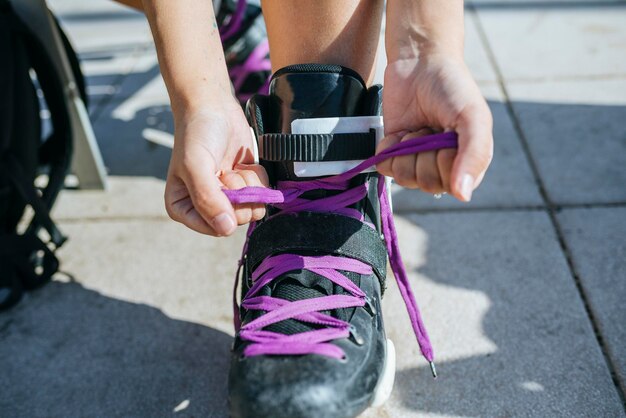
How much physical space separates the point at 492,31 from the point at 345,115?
5.98 feet

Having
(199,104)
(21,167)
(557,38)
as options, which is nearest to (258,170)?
(199,104)

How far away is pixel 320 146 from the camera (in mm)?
937

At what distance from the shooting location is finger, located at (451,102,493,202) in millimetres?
710

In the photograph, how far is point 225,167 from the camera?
3.14 feet

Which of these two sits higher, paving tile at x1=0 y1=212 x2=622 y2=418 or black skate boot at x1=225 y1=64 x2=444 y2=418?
black skate boot at x1=225 y1=64 x2=444 y2=418

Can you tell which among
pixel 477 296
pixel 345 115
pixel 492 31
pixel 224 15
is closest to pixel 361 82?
pixel 345 115

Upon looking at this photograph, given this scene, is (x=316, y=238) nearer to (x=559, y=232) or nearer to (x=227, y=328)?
(x=227, y=328)

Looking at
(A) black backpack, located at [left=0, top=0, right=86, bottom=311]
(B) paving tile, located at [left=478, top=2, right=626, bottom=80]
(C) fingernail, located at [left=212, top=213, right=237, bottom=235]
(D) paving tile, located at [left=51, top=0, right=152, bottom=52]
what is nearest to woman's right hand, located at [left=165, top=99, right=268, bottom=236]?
(C) fingernail, located at [left=212, top=213, right=237, bottom=235]

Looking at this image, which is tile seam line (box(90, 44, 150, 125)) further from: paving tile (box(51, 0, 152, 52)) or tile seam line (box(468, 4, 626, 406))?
tile seam line (box(468, 4, 626, 406))

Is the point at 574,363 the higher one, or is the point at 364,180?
the point at 364,180

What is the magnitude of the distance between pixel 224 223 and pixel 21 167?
2.59ft

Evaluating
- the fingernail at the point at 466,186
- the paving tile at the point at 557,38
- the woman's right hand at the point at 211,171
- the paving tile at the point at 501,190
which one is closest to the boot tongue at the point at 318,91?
the woman's right hand at the point at 211,171

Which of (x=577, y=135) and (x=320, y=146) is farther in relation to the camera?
(x=577, y=135)

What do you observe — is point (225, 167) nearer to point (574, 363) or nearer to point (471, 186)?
point (471, 186)
